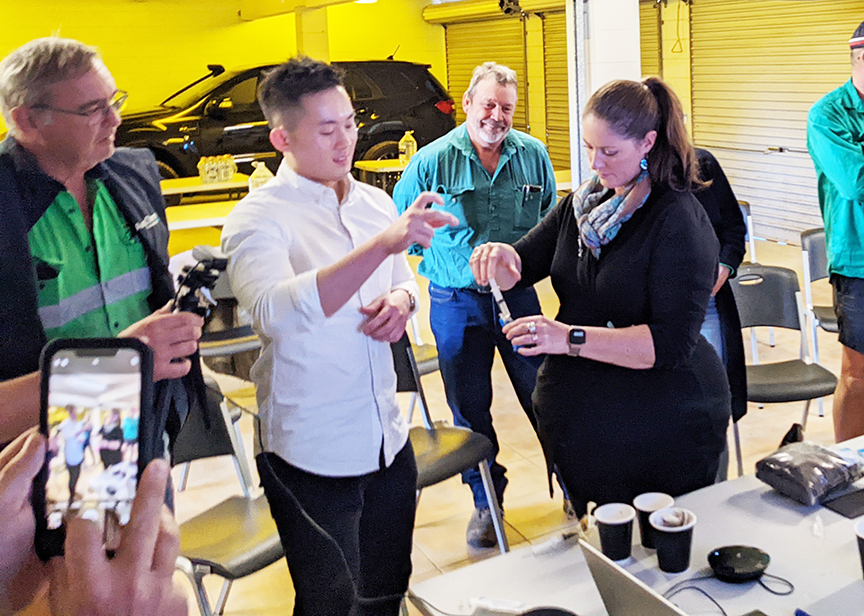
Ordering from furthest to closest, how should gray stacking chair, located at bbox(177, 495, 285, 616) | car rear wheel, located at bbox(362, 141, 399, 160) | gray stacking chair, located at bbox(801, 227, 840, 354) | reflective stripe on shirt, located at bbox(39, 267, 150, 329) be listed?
car rear wheel, located at bbox(362, 141, 399, 160) < gray stacking chair, located at bbox(801, 227, 840, 354) < gray stacking chair, located at bbox(177, 495, 285, 616) < reflective stripe on shirt, located at bbox(39, 267, 150, 329)

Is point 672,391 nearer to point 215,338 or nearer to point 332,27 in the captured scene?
point 215,338

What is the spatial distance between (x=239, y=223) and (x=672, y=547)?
110 cm

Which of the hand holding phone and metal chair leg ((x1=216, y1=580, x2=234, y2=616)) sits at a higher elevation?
the hand holding phone

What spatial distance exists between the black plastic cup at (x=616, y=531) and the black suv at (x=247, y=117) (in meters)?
8.27

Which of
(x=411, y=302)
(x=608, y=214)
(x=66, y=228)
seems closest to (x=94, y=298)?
(x=66, y=228)

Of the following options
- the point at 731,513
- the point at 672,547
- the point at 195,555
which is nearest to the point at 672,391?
the point at 731,513

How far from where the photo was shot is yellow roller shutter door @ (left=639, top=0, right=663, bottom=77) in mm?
9344

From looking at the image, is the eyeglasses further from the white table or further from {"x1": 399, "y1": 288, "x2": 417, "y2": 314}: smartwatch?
the white table

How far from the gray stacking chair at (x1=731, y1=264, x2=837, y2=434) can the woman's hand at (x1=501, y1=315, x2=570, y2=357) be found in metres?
1.67

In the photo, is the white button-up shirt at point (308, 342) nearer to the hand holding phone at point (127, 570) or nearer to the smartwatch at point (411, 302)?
the smartwatch at point (411, 302)

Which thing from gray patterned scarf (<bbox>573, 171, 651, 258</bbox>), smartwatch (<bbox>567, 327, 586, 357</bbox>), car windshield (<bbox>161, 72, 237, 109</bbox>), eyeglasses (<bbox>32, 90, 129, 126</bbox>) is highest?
car windshield (<bbox>161, 72, 237, 109</bbox>)

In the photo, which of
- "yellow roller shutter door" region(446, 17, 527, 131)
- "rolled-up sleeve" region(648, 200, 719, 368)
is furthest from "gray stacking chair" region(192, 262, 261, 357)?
"yellow roller shutter door" region(446, 17, 527, 131)

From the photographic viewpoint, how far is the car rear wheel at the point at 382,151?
1064 cm

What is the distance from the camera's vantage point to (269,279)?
182cm
